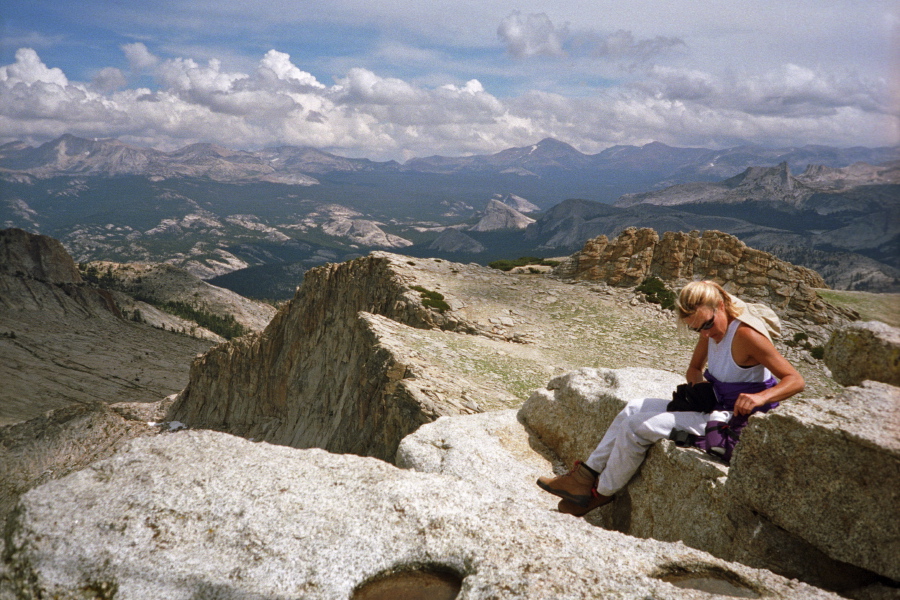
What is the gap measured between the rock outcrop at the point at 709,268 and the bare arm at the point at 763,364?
97.7 ft

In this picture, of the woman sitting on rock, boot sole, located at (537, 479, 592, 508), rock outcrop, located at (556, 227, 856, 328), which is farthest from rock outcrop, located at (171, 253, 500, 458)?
rock outcrop, located at (556, 227, 856, 328)

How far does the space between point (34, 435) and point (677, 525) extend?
3159 inches

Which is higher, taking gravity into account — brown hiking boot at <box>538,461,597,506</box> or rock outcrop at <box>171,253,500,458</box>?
brown hiking boot at <box>538,461,597,506</box>

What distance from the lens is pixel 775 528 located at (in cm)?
786

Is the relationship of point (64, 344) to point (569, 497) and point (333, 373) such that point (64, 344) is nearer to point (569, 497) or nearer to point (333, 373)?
point (333, 373)

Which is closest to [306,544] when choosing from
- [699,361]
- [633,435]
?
[633,435]

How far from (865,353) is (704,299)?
→ 244cm

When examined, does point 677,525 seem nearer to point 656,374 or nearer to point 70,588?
point 656,374

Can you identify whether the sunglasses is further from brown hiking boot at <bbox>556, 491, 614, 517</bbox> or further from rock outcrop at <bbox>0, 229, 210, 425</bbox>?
rock outcrop at <bbox>0, 229, 210, 425</bbox>

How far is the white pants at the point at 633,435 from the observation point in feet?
31.7

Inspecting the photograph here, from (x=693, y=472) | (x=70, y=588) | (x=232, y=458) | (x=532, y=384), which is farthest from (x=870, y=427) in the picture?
(x=532, y=384)

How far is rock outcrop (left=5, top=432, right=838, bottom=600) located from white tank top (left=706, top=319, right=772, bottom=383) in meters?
3.43

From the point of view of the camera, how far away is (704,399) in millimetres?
9703

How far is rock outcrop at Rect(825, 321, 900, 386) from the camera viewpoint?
24.8ft
